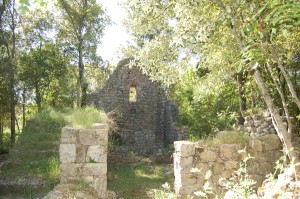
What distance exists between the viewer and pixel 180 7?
15.9 feet

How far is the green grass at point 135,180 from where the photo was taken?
325 inches

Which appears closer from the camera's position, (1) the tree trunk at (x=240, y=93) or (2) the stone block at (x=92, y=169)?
(2) the stone block at (x=92, y=169)

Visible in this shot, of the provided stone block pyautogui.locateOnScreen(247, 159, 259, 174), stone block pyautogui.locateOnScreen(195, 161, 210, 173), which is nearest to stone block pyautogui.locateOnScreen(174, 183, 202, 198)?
stone block pyautogui.locateOnScreen(195, 161, 210, 173)

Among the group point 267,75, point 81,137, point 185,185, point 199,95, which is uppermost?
point 267,75

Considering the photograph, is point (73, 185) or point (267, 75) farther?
point (267, 75)

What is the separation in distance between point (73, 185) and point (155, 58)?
3.46m

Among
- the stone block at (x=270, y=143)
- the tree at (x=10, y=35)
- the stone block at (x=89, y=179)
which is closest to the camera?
the stone block at (x=89, y=179)

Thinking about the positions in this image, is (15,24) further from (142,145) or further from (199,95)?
(199,95)

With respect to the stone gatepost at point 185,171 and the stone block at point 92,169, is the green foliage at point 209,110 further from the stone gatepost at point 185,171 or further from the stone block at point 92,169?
the stone block at point 92,169

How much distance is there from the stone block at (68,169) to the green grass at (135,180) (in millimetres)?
2716

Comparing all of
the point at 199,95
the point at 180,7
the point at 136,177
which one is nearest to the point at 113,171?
the point at 136,177

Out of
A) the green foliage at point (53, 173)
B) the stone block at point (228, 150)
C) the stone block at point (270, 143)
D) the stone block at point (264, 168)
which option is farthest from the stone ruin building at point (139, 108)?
the stone block at point (228, 150)

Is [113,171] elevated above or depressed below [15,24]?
below

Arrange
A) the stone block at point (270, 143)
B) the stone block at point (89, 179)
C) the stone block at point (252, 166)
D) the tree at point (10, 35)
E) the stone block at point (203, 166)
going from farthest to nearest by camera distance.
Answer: the tree at point (10, 35), the stone block at point (270, 143), the stone block at point (252, 166), the stone block at point (203, 166), the stone block at point (89, 179)
